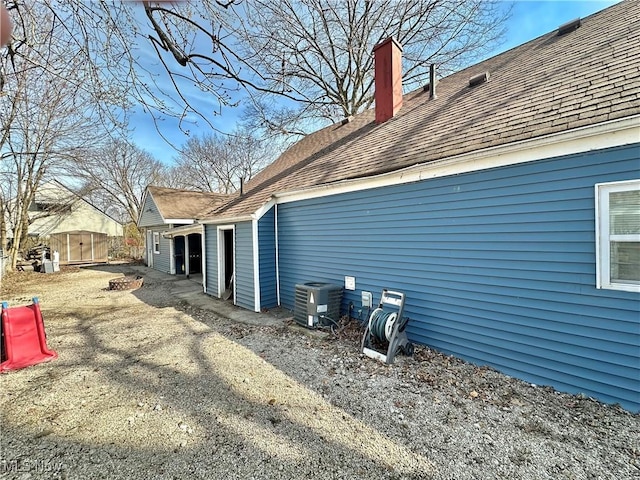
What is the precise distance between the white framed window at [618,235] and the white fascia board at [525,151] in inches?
18.5

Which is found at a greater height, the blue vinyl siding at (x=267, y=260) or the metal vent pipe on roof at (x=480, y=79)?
the metal vent pipe on roof at (x=480, y=79)

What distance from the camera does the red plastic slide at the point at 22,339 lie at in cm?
443

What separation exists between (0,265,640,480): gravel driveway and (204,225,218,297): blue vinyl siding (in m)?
4.69

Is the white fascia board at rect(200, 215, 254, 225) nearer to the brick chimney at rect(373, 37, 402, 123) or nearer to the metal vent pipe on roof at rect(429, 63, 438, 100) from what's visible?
the brick chimney at rect(373, 37, 402, 123)

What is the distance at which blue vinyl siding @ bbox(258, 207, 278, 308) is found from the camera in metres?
7.98

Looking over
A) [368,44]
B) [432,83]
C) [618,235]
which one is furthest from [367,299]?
[368,44]

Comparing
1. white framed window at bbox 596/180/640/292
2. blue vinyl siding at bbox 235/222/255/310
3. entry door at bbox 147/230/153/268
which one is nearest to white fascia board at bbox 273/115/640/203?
white framed window at bbox 596/180/640/292

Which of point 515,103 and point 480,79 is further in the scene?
point 480,79

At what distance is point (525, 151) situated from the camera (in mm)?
3807

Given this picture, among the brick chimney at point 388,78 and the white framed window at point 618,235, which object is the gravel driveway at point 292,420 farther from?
the brick chimney at point 388,78

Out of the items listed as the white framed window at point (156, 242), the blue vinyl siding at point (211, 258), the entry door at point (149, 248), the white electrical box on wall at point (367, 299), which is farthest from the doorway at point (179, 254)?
the white electrical box on wall at point (367, 299)

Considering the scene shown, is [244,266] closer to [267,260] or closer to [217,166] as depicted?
[267,260]

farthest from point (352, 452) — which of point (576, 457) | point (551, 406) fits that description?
point (551, 406)

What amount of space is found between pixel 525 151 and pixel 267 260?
6.10 meters
